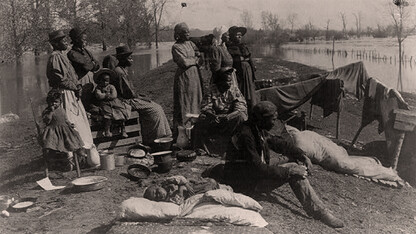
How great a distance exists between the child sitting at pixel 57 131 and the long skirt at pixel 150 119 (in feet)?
4.13

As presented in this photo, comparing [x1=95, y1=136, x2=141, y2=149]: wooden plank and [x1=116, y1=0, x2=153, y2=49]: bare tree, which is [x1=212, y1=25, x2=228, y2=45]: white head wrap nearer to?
[x1=95, y1=136, x2=141, y2=149]: wooden plank

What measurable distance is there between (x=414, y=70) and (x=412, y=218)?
28.5 metres

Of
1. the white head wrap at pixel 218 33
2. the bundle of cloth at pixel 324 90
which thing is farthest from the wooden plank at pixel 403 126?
the white head wrap at pixel 218 33

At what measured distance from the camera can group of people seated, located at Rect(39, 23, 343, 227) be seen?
4.27 metres

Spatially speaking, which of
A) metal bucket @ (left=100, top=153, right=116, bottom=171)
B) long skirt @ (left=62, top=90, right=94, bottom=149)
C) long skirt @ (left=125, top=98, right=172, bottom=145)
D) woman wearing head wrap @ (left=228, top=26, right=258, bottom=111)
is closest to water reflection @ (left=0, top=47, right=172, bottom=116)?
long skirt @ (left=125, top=98, right=172, bottom=145)

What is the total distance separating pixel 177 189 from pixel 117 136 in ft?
9.35

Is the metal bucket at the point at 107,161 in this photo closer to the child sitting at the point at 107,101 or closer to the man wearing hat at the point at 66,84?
the man wearing hat at the point at 66,84

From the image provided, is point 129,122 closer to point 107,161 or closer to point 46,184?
point 107,161

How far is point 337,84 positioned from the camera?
9.29m

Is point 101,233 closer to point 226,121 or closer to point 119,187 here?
point 119,187

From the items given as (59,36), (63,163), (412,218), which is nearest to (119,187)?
(63,163)

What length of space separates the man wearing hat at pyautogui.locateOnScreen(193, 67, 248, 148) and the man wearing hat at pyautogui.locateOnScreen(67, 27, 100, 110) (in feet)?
6.06

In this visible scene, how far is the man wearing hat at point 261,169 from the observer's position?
421 centimetres

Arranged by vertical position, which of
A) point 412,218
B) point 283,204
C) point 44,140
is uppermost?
point 44,140
